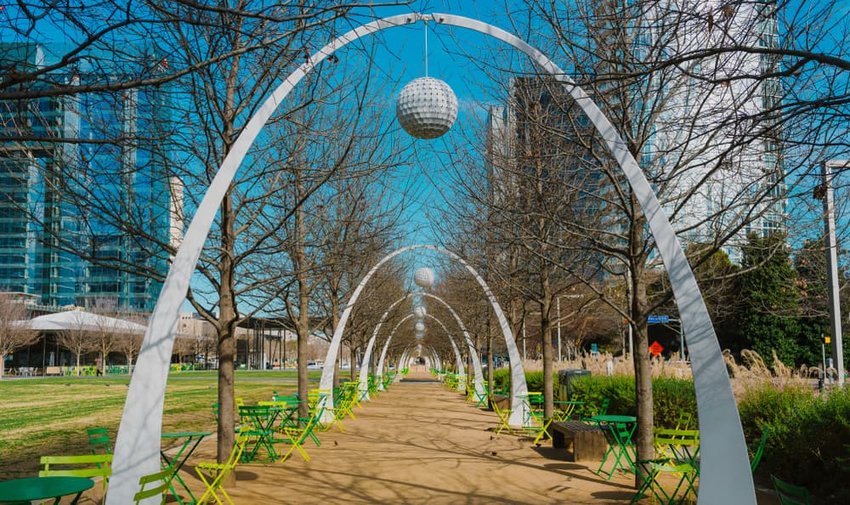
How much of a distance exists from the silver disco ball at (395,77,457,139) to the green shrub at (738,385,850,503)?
213 inches

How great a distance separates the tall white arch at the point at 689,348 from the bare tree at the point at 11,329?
166 ft

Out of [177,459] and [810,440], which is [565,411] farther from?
[177,459]

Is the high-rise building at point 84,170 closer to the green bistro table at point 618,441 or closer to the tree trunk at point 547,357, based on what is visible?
the green bistro table at point 618,441

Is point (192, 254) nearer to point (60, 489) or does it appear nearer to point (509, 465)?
point (60, 489)

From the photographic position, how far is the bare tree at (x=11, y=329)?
4894 centimetres

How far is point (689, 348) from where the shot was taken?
549 cm

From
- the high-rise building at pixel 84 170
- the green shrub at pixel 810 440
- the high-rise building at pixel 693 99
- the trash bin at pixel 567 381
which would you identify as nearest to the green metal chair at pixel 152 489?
the high-rise building at pixel 84 170

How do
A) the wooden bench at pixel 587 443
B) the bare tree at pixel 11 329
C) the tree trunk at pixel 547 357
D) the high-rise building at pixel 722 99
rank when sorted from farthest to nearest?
the bare tree at pixel 11 329 < the tree trunk at pixel 547 357 < the wooden bench at pixel 587 443 < the high-rise building at pixel 722 99

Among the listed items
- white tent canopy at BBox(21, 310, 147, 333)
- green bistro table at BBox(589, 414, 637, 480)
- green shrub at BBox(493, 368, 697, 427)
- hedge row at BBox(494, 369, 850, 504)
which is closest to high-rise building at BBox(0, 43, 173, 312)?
green bistro table at BBox(589, 414, 637, 480)

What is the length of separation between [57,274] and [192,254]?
80.9 metres

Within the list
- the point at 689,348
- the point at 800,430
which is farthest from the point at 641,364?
the point at 689,348

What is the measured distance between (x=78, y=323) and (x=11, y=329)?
6.50m

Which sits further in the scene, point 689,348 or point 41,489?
point 689,348

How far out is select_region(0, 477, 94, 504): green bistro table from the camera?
13.9 feet
